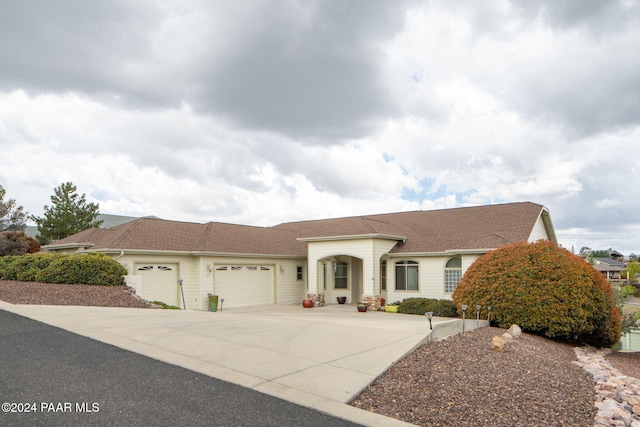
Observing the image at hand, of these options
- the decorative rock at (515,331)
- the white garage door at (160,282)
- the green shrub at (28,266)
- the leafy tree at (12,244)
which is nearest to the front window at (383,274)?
the decorative rock at (515,331)

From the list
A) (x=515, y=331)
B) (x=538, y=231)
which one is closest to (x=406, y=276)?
(x=538, y=231)

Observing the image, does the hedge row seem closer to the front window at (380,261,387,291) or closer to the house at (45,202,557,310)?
the house at (45,202,557,310)

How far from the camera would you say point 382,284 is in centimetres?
2180

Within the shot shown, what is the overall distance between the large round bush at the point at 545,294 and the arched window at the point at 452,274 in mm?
4241

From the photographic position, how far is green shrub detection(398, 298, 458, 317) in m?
17.3

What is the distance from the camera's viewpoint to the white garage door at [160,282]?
18075mm

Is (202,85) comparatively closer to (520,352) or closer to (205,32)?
(205,32)

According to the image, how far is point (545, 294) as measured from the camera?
13.4 metres

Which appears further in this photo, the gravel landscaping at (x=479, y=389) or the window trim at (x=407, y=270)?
the window trim at (x=407, y=270)

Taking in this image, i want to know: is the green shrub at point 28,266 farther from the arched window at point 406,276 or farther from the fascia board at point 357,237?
the arched window at point 406,276

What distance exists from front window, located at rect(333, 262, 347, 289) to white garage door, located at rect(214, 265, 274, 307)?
3.70 metres

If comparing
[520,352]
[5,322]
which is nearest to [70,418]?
[5,322]

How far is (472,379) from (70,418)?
16.8 ft

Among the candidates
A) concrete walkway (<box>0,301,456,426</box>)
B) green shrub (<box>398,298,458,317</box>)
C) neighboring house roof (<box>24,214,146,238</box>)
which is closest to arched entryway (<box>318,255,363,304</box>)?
green shrub (<box>398,298,458,317</box>)
